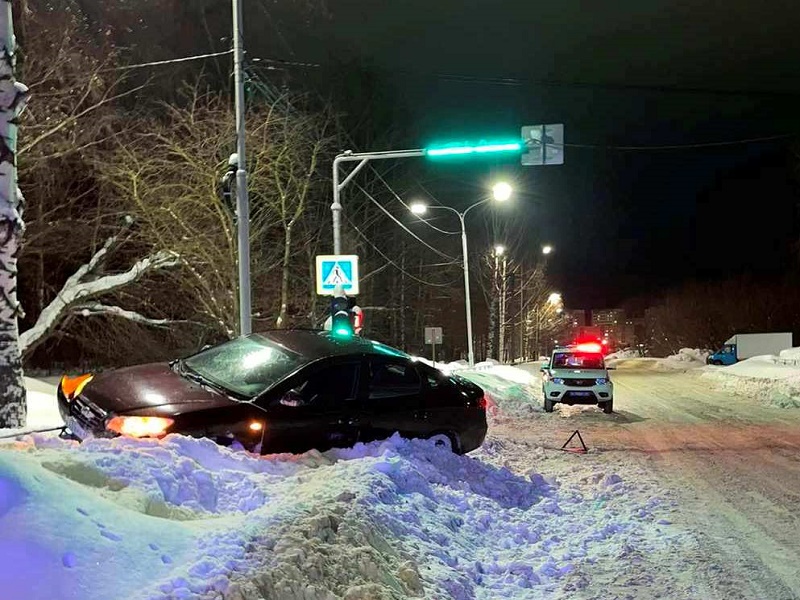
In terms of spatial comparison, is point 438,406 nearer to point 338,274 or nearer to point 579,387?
point 338,274

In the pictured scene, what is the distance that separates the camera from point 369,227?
34.8m

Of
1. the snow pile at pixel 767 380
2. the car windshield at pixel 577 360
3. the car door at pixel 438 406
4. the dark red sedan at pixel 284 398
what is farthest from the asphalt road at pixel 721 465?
the dark red sedan at pixel 284 398

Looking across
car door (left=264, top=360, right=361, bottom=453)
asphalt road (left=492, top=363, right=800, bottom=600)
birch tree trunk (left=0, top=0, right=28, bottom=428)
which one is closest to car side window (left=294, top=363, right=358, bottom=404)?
car door (left=264, top=360, right=361, bottom=453)

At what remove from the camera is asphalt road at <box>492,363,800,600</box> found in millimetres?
5629

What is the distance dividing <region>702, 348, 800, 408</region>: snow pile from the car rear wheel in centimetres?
1394

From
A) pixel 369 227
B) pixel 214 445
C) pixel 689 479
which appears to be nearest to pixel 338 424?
pixel 214 445

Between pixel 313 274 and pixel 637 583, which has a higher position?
pixel 313 274

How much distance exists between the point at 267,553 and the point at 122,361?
25.2m

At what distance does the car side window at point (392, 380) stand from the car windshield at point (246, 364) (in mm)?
790

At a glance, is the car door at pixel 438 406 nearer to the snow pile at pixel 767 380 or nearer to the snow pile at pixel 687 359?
the snow pile at pixel 767 380

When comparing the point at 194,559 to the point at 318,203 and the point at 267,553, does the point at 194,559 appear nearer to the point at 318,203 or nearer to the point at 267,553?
the point at 267,553

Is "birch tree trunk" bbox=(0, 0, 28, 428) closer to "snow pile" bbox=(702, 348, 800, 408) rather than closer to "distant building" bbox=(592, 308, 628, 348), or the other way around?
"snow pile" bbox=(702, 348, 800, 408)

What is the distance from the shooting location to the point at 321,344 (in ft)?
24.7

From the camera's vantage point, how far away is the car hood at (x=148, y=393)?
6.08m
